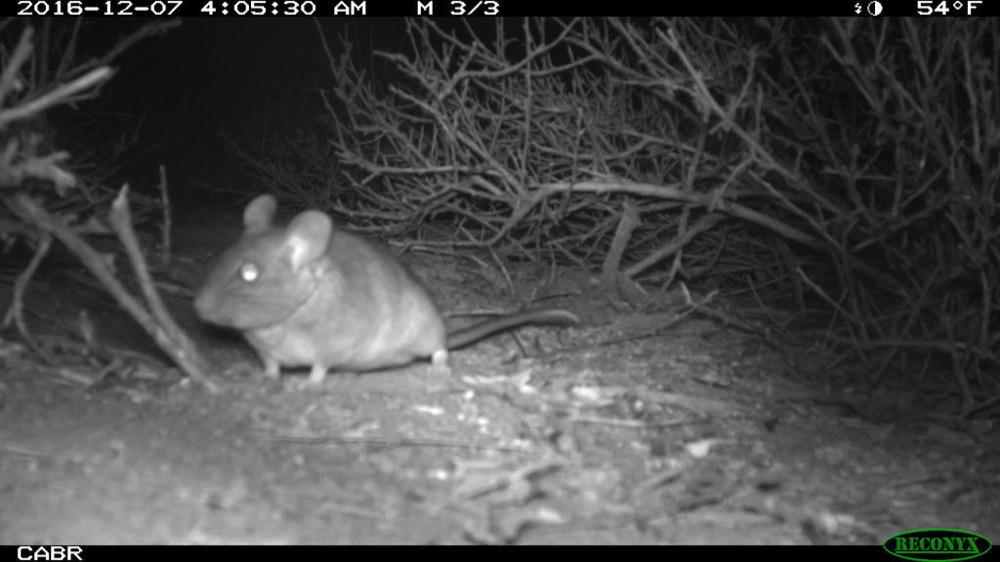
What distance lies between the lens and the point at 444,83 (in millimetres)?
7215

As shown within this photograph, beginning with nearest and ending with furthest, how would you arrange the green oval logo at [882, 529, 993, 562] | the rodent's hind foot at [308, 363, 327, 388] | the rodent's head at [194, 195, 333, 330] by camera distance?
the green oval logo at [882, 529, 993, 562] → the rodent's head at [194, 195, 333, 330] → the rodent's hind foot at [308, 363, 327, 388]

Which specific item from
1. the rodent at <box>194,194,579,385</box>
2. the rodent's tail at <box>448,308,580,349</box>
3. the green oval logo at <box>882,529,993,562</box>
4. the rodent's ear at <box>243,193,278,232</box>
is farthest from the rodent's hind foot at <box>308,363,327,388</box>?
the green oval logo at <box>882,529,993,562</box>

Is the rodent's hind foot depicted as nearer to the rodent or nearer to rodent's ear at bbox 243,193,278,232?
the rodent

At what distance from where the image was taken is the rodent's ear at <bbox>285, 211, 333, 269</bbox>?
448 cm

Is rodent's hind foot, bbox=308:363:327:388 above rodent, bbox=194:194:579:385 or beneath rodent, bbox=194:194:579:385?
beneath

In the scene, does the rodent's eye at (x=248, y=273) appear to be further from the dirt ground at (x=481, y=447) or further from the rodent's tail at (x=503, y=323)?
the rodent's tail at (x=503, y=323)

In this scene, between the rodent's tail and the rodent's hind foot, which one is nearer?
the rodent's hind foot

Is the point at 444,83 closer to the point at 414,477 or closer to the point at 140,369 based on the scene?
the point at 140,369

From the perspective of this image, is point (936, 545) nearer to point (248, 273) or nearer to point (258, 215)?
point (248, 273)

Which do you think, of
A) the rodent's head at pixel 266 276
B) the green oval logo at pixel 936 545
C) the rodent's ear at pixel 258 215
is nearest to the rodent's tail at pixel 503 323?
the rodent's head at pixel 266 276

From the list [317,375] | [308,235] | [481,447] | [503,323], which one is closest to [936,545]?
[481,447]

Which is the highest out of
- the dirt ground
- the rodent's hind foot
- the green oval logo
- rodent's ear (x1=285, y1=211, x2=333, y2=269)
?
rodent's ear (x1=285, y1=211, x2=333, y2=269)

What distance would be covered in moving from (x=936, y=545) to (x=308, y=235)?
112 inches

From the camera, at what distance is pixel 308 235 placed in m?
4.51
